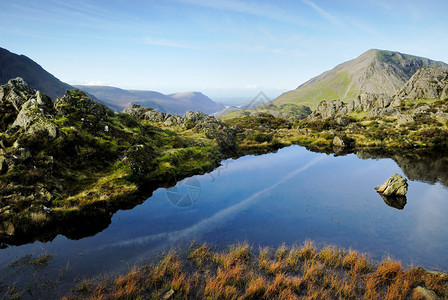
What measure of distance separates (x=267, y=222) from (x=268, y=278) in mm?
7739

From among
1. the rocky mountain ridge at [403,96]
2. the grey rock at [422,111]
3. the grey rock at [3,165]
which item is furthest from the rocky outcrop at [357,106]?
the grey rock at [3,165]

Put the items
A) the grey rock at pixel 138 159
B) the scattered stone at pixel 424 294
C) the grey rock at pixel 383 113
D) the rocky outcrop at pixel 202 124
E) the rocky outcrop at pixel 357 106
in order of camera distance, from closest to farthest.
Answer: the scattered stone at pixel 424 294 → the grey rock at pixel 138 159 → the rocky outcrop at pixel 202 124 → the grey rock at pixel 383 113 → the rocky outcrop at pixel 357 106

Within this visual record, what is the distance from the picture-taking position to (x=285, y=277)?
46.9ft

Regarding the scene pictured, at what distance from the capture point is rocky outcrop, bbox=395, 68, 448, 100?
350 feet

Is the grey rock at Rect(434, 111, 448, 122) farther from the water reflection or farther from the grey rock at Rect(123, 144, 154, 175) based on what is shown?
the grey rock at Rect(123, 144, 154, 175)

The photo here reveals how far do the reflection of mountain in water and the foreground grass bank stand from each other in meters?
28.4

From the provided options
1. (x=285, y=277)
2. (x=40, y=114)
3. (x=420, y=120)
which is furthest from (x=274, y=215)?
(x=420, y=120)

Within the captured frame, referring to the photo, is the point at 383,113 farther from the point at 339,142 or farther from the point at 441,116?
the point at 339,142

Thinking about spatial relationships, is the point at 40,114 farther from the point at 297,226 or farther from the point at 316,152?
the point at 316,152

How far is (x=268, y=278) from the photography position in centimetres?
1434

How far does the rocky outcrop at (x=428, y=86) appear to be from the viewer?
10656 cm

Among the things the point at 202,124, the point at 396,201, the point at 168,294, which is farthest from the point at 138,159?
the point at 202,124

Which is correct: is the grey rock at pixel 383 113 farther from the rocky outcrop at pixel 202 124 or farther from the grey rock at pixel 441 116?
the rocky outcrop at pixel 202 124

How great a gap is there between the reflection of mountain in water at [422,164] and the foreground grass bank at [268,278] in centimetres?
2842
